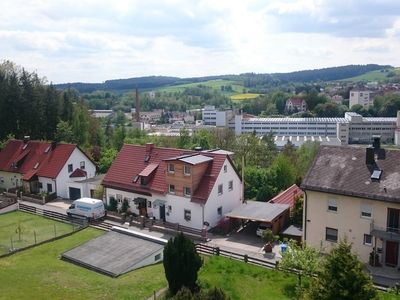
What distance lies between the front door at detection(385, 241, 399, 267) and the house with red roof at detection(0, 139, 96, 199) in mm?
33185

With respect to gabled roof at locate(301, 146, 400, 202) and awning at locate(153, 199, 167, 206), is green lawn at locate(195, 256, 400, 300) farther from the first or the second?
awning at locate(153, 199, 167, 206)

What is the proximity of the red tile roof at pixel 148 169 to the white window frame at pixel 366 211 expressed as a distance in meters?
12.9

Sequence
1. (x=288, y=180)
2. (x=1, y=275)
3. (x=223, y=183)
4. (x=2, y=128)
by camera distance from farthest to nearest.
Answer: (x=2, y=128), (x=288, y=180), (x=223, y=183), (x=1, y=275)

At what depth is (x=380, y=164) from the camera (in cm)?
3080

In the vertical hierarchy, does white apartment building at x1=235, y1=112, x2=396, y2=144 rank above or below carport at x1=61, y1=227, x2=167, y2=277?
below

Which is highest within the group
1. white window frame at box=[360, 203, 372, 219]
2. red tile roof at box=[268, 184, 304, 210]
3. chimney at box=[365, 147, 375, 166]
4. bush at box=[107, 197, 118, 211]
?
chimney at box=[365, 147, 375, 166]

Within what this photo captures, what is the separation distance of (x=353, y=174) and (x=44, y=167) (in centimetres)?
3588

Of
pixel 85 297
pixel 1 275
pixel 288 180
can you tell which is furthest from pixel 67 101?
pixel 85 297

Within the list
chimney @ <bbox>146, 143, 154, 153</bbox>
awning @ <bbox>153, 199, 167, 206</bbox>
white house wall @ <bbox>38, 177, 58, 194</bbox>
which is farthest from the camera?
white house wall @ <bbox>38, 177, 58, 194</bbox>

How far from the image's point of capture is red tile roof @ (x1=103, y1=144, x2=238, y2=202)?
127 feet

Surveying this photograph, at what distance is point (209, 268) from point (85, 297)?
8.04m

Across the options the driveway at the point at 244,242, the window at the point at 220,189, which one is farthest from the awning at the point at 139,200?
the driveway at the point at 244,242

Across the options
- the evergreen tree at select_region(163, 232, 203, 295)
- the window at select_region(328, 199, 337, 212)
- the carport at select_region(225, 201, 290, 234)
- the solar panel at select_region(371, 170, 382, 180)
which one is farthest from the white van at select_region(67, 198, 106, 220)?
the solar panel at select_region(371, 170, 382, 180)

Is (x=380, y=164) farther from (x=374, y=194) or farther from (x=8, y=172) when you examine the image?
(x=8, y=172)
